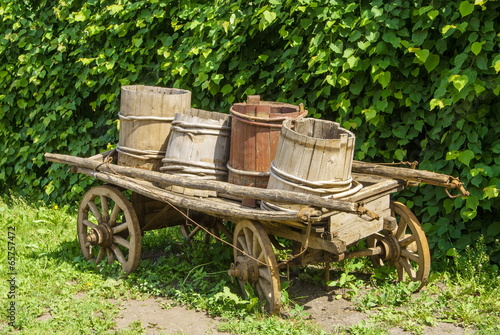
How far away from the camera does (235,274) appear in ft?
15.8

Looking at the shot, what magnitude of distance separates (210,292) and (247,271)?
56cm

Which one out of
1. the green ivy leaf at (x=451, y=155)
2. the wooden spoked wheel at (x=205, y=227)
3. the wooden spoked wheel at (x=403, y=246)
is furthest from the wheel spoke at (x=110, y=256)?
the green ivy leaf at (x=451, y=155)

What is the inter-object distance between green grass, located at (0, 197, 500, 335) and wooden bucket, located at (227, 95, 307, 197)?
0.88 m

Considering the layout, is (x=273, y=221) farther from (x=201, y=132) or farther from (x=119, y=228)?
(x=119, y=228)

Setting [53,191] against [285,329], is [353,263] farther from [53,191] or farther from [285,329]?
[53,191]

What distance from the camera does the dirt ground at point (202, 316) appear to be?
4566mm

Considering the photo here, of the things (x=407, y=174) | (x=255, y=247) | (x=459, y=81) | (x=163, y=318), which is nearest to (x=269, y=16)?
(x=459, y=81)

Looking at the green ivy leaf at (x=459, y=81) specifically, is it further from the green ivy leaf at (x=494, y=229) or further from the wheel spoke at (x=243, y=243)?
the wheel spoke at (x=243, y=243)

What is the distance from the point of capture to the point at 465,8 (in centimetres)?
489

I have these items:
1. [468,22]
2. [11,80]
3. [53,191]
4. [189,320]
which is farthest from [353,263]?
[11,80]

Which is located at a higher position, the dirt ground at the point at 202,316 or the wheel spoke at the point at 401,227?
the wheel spoke at the point at 401,227

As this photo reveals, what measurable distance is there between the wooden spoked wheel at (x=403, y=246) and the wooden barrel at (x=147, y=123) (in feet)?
6.38

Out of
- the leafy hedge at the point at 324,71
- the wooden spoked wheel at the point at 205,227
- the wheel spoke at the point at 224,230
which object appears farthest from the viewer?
the wooden spoked wheel at the point at 205,227

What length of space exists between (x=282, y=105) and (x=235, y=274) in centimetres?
139
